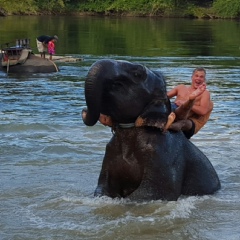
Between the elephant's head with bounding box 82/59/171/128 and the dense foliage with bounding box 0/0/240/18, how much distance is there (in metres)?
61.9

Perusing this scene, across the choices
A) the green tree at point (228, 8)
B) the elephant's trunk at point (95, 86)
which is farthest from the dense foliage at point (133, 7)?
the elephant's trunk at point (95, 86)

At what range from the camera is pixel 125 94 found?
18.1 ft

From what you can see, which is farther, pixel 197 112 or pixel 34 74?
pixel 34 74

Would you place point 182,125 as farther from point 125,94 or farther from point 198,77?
point 198,77

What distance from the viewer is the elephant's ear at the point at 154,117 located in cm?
568

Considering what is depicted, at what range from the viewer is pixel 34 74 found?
20047 mm

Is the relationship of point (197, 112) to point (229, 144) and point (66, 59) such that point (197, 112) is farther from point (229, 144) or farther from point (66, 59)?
point (66, 59)

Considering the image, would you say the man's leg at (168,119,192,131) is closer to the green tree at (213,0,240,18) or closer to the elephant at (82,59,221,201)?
the elephant at (82,59,221,201)

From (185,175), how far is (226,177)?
1.78 m

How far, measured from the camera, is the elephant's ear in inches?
224

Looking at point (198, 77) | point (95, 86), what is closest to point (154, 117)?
point (95, 86)

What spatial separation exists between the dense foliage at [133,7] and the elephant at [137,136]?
61752mm

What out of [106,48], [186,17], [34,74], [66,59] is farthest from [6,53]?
[186,17]

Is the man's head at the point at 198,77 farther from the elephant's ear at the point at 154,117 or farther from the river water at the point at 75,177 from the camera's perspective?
the elephant's ear at the point at 154,117
